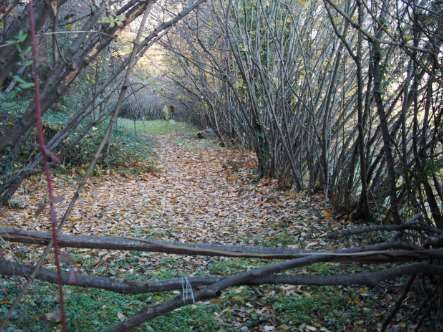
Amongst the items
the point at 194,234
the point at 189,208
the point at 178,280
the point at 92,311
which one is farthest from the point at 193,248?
the point at 189,208

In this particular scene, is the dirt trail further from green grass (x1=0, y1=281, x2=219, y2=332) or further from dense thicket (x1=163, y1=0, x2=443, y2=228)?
green grass (x1=0, y1=281, x2=219, y2=332)

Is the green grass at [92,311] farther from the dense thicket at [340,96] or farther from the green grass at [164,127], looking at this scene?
the green grass at [164,127]

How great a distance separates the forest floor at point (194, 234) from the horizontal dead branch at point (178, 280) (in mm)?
715

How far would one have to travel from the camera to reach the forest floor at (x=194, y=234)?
12.6 ft

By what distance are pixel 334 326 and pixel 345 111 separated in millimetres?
3826

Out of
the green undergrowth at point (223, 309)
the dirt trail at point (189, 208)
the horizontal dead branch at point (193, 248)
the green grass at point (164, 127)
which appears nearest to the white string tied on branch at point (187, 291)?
the horizontal dead branch at point (193, 248)

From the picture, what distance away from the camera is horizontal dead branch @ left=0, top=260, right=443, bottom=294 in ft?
8.02

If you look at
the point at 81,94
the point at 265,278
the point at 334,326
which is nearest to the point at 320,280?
the point at 265,278

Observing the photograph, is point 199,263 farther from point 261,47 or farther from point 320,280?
point 261,47

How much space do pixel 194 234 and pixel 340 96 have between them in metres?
3.12

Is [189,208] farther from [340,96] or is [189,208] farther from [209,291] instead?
[209,291]

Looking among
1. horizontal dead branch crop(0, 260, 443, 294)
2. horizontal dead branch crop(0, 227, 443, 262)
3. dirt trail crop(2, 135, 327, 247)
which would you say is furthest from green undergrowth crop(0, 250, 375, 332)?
dirt trail crop(2, 135, 327, 247)

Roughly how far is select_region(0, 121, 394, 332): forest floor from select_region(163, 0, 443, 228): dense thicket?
2.23ft

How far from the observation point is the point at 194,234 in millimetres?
6434
